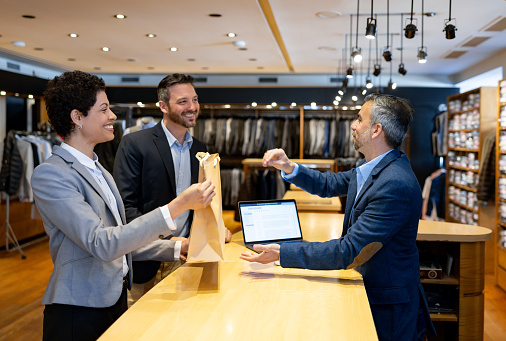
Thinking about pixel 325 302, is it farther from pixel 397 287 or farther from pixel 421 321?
pixel 421 321

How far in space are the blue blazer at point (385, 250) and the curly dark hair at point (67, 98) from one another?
0.95 metres

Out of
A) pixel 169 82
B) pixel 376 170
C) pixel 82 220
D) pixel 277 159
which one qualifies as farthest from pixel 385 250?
pixel 169 82

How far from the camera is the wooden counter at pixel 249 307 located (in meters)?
1.46

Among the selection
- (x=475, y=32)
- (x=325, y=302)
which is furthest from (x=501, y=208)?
(x=325, y=302)

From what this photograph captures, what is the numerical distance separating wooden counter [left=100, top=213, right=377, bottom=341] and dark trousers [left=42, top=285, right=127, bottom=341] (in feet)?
0.60

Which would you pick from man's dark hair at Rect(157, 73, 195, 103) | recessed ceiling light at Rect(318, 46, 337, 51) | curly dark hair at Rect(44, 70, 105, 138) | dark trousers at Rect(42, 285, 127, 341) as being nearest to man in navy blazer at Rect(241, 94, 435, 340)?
dark trousers at Rect(42, 285, 127, 341)

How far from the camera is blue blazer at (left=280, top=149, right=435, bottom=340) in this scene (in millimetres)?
1935

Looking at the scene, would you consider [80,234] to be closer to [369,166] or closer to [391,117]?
[369,166]

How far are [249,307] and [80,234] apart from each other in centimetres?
61

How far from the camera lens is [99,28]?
6371 mm

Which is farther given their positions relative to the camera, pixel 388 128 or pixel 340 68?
pixel 340 68

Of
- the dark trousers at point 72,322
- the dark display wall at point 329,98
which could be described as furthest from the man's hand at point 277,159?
the dark display wall at point 329,98

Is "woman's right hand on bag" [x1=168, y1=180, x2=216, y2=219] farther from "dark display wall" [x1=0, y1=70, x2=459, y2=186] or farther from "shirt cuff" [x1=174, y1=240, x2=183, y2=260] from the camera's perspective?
"dark display wall" [x1=0, y1=70, x2=459, y2=186]

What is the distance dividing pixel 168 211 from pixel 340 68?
889cm
